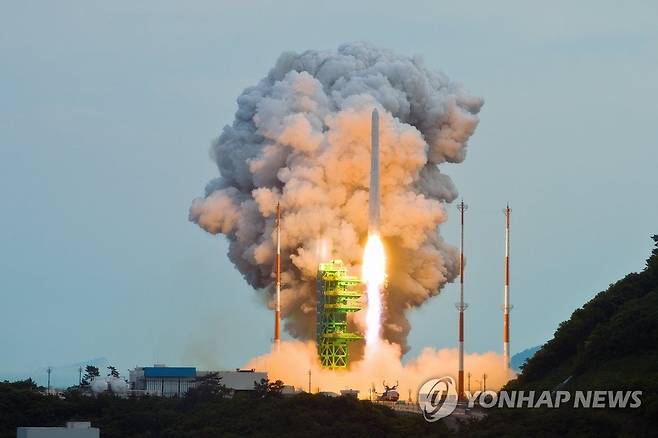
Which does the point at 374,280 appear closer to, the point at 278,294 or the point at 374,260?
the point at 374,260

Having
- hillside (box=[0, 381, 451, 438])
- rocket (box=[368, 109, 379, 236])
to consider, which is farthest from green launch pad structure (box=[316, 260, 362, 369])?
hillside (box=[0, 381, 451, 438])

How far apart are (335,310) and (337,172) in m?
7.31

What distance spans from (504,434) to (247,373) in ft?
90.5

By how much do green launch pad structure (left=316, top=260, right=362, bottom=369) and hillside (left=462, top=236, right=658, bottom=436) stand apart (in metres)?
12.7

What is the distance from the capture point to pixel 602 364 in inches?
4419

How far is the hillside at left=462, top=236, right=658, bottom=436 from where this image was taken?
10219cm

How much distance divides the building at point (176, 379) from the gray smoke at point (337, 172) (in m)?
6.04

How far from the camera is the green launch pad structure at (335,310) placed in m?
131

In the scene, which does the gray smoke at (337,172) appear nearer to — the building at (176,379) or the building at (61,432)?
the building at (176,379)

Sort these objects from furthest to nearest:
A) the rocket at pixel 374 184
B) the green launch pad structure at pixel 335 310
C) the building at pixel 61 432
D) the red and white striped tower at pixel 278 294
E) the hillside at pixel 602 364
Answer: the red and white striped tower at pixel 278 294, the green launch pad structure at pixel 335 310, the rocket at pixel 374 184, the building at pixel 61 432, the hillside at pixel 602 364

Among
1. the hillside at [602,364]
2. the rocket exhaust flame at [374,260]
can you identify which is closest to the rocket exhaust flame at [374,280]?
the rocket exhaust flame at [374,260]

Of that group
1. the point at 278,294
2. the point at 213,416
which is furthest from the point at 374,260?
the point at 213,416

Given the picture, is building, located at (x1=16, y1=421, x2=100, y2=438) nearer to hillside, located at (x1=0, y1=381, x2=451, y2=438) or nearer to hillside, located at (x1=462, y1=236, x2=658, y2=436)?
hillside, located at (x1=0, y1=381, x2=451, y2=438)

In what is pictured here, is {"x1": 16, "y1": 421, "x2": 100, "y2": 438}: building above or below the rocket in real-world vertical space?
below
